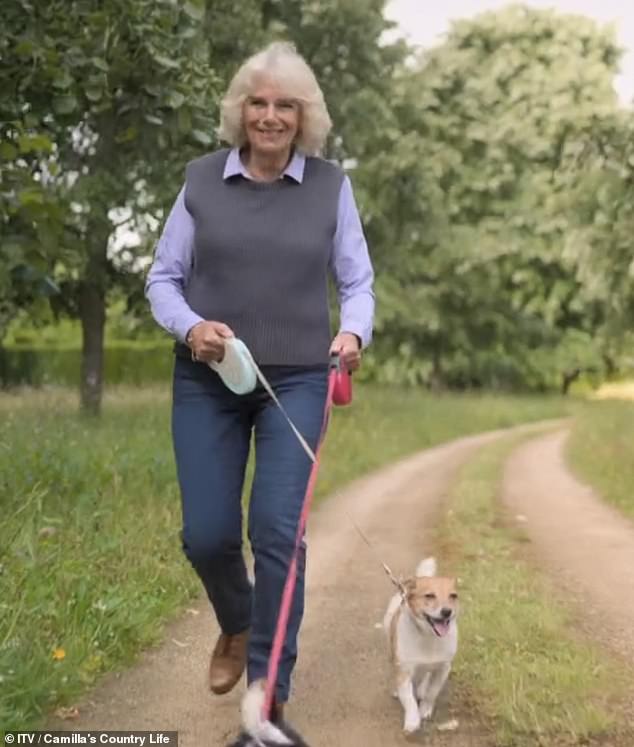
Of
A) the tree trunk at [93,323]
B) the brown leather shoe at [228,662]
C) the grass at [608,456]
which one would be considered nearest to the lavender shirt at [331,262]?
the brown leather shoe at [228,662]

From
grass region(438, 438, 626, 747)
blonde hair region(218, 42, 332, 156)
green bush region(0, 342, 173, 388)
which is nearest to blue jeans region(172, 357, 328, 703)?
blonde hair region(218, 42, 332, 156)

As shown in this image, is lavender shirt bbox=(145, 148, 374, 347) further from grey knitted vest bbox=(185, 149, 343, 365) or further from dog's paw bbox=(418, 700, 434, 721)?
dog's paw bbox=(418, 700, 434, 721)

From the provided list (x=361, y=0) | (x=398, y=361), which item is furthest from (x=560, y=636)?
(x=398, y=361)

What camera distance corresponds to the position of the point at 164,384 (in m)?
23.0

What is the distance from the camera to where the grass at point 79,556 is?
4.35 m

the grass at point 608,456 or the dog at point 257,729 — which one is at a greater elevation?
the dog at point 257,729

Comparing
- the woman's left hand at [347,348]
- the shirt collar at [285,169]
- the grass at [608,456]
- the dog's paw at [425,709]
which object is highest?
the shirt collar at [285,169]

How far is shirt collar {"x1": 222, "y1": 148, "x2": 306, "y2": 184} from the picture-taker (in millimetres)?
3861

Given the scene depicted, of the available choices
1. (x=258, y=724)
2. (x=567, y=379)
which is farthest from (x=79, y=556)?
(x=567, y=379)

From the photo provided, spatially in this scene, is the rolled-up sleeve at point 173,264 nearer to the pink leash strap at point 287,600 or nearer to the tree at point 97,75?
the pink leash strap at point 287,600

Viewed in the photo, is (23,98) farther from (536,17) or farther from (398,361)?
(536,17)

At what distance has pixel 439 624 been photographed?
4.17 meters

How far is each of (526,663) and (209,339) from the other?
215 cm

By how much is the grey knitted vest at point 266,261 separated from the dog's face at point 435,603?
3.38 feet
